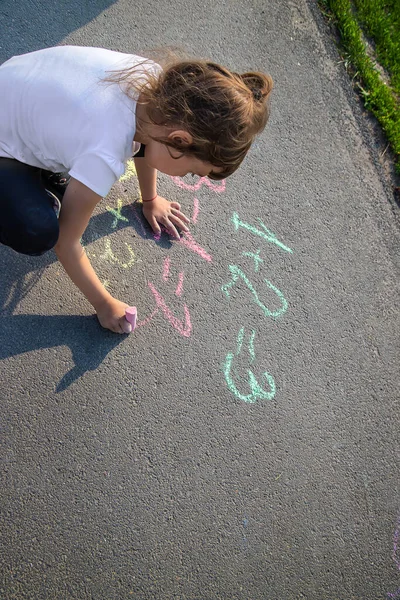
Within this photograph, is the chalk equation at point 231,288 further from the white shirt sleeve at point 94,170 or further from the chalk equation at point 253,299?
the white shirt sleeve at point 94,170

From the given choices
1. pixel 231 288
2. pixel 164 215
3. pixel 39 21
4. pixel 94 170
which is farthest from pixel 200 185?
pixel 39 21

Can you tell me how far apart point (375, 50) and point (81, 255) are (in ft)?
9.43

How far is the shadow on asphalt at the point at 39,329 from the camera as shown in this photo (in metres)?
2.13

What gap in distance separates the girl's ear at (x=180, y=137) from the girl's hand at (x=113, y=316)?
81cm

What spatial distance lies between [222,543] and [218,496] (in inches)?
7.3

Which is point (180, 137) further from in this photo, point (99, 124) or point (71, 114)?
point (71, 114)

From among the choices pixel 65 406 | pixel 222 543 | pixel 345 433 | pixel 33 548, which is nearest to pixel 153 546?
pixel 222 543

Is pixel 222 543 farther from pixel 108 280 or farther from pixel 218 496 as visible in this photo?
pixel 108 280

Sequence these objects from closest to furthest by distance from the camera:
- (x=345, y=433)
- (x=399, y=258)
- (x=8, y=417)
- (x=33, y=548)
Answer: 1. (x=33, y=548)
2. (x=8, y=417)
3. (x=345, y=433)
4. (x=399, y=258)

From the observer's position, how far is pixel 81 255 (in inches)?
→ 72.9

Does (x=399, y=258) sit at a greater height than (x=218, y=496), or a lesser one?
greater

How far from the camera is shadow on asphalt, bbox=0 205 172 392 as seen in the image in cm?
213

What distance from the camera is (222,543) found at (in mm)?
2027

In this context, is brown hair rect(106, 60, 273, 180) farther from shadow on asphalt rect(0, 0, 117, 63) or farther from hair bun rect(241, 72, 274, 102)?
shadow on asphalt rect(0, 0, 117, 63)
